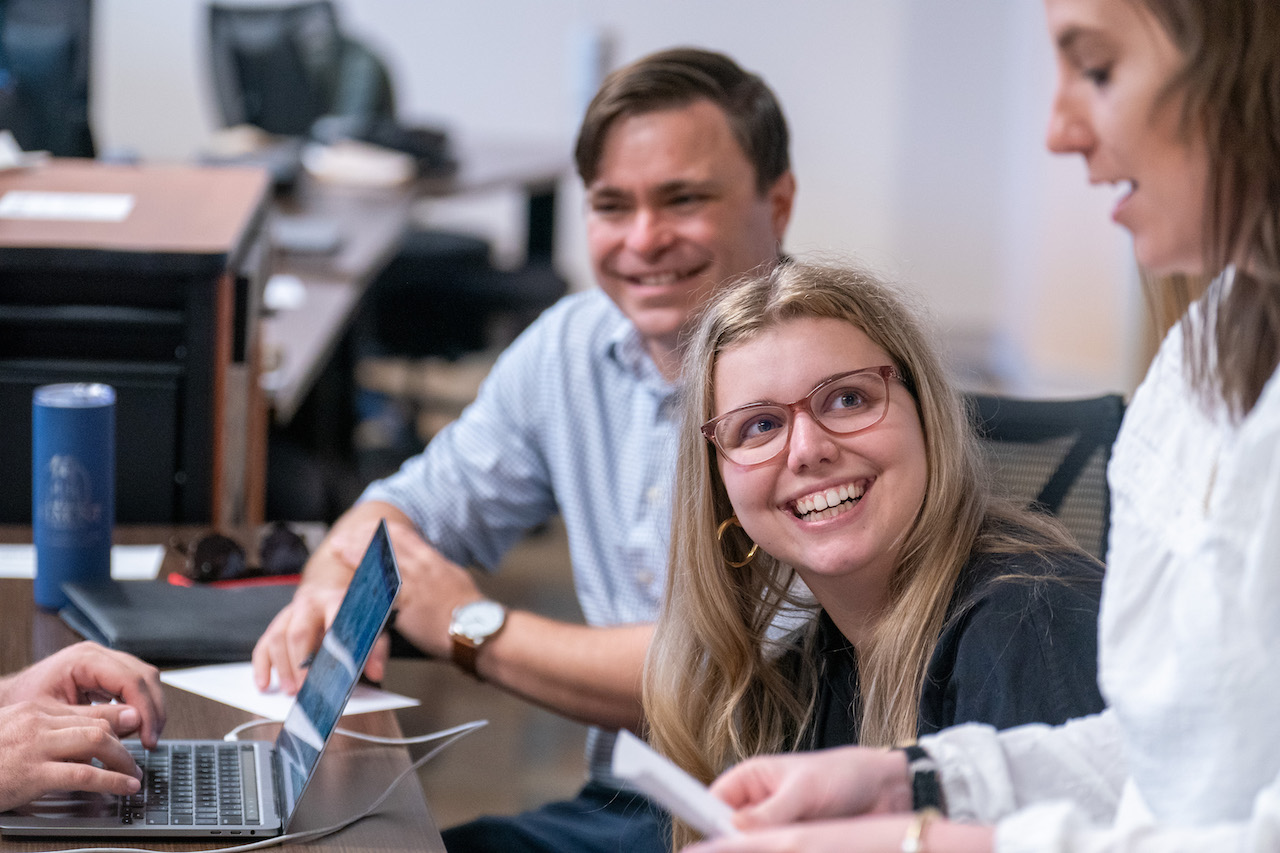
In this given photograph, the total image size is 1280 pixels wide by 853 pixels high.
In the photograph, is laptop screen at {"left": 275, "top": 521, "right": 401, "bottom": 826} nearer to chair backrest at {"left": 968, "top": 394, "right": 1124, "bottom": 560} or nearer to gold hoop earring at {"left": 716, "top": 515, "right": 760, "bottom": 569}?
gold hoop earring at {"left": 716, "top": 515, "right": 760, "bottom": 569}

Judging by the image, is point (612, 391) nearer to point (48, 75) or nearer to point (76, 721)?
point (76, 721)

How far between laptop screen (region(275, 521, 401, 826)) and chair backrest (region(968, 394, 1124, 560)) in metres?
0.79

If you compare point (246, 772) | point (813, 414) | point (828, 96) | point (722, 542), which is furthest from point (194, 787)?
point (828, 96)

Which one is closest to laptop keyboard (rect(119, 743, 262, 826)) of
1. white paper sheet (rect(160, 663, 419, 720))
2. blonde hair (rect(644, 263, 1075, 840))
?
white paper sheet (rect(160, 663, 419, 720))

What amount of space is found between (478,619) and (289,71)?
4.03 m

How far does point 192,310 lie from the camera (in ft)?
6.11

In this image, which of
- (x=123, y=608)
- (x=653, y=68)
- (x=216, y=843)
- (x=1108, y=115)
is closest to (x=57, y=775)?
(x=216, y=843)

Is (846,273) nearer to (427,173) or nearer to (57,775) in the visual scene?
(57,775)

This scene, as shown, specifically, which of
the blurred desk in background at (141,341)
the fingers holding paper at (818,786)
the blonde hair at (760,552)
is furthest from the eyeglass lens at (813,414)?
the blurred desk in background at (141,341)

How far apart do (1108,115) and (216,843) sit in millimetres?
829

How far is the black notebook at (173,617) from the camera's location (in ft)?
4.91

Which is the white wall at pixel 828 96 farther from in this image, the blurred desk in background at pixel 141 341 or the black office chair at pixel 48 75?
the blurred desk in background at pixel 141 341

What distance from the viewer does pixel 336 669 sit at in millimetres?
1221

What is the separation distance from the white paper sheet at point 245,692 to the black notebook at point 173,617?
2cm
